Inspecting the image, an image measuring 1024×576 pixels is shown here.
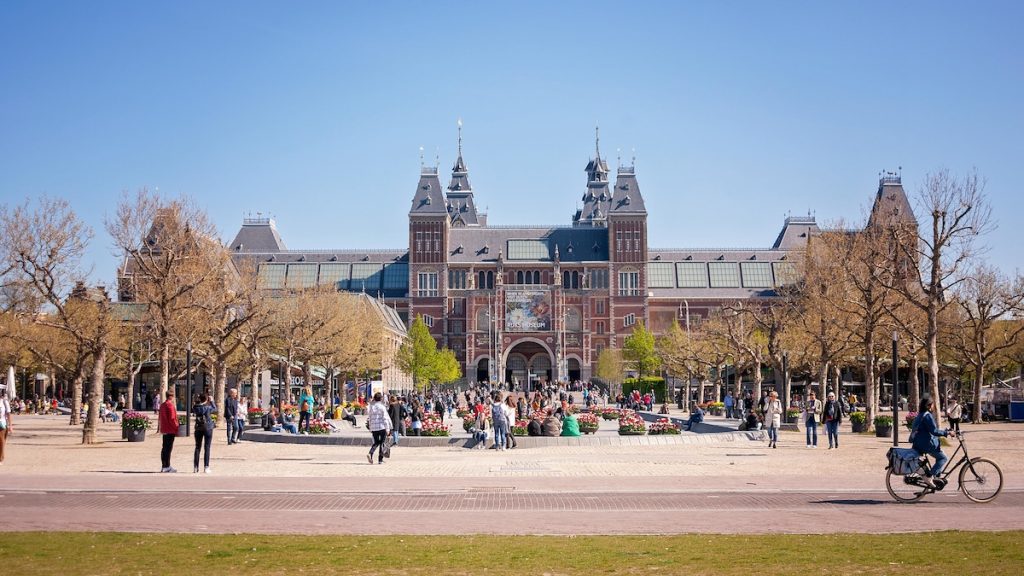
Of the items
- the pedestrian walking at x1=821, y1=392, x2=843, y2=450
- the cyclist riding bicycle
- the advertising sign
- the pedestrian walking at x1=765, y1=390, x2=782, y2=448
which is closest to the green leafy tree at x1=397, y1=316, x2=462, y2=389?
the advertising sign

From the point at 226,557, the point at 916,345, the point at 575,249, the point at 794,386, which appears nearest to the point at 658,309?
the point at 575,249

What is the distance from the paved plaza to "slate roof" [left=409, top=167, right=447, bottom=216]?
102428mm

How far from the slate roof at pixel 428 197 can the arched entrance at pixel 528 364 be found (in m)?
20.5

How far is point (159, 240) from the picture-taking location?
44594 mm

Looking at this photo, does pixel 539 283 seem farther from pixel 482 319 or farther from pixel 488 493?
pixel 488 493

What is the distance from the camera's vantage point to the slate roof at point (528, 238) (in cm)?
13625

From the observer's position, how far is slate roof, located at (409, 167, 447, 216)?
134 metres

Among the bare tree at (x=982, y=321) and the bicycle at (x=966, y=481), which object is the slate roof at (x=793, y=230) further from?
the bicycle at (x=966, y=481)

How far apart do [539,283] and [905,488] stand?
117 meters

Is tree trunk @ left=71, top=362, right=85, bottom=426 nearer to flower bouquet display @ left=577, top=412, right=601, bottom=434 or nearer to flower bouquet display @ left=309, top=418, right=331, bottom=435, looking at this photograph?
flower bouquet display @ left=309, top=418, right=331, bottom=435

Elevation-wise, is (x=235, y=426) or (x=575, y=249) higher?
(x=575, y=249)

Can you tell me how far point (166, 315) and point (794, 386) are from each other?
71.3 meters

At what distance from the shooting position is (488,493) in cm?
1972

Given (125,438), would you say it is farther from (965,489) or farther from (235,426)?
(965,489)
